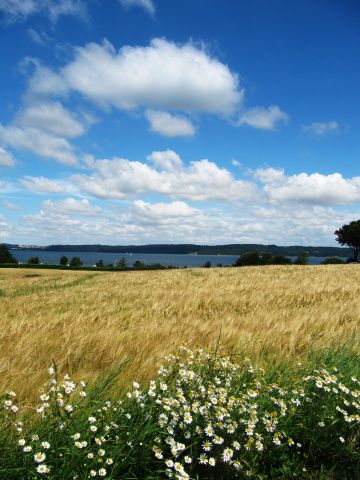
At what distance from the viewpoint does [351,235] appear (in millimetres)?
91562

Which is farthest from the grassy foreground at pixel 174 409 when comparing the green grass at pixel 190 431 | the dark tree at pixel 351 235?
the dark tree at pixel 351 235

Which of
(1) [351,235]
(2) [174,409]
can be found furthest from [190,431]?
(1) [351,235]

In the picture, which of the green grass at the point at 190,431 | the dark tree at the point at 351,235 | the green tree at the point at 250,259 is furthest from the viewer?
the green tree at the point at 250,259

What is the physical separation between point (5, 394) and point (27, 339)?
172 centimetres

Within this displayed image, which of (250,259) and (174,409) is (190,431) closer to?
(174,409)

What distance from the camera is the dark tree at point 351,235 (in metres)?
90.8

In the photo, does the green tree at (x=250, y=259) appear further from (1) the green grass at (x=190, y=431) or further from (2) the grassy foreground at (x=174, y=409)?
(1) the green grass at (x=190, y=431)

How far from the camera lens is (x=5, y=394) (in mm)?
2592

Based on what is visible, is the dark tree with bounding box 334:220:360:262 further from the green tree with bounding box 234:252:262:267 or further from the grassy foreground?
the grassy foreground

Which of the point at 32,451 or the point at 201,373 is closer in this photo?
the point at 32,451

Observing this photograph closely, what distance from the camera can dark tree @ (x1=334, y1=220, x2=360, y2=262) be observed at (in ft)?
298

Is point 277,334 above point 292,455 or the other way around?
above

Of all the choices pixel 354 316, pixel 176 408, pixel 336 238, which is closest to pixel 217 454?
pixel 176 408

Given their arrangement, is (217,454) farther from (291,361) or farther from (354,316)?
(354,316)
